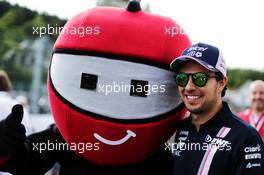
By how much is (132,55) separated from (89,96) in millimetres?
302

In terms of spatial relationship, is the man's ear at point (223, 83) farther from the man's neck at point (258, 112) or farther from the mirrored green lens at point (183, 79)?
the man's neck at point (258, 112)

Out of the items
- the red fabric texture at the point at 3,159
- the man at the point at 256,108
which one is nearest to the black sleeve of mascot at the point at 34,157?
the red fabric texture at the point at 3,159

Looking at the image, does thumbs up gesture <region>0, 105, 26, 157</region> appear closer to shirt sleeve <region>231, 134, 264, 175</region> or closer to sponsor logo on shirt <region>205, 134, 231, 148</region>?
sponsor logo on shirt <region>205, 134, 231, 148</region>

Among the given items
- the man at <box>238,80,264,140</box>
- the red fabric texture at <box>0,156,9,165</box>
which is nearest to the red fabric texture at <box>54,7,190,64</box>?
the red fabric texture at <box>0,156,9,165</box>

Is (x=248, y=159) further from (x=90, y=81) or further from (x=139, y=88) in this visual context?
(x=90, y=81)

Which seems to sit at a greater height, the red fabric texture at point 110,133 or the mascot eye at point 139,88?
the mascot eye at point 139,88

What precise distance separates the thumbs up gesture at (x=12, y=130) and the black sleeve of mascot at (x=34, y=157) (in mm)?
Answer: 221

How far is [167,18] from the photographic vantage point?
2602mm

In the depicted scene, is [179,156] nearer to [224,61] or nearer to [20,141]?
[224,61]

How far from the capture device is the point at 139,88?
238 cm

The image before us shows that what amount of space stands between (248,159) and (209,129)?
269 mm

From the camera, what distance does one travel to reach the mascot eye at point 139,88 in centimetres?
237

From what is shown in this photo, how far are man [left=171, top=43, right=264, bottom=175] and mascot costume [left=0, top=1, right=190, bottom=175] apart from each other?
12 cm

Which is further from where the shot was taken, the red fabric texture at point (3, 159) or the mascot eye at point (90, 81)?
the red fabric texture at point (3, 159)
